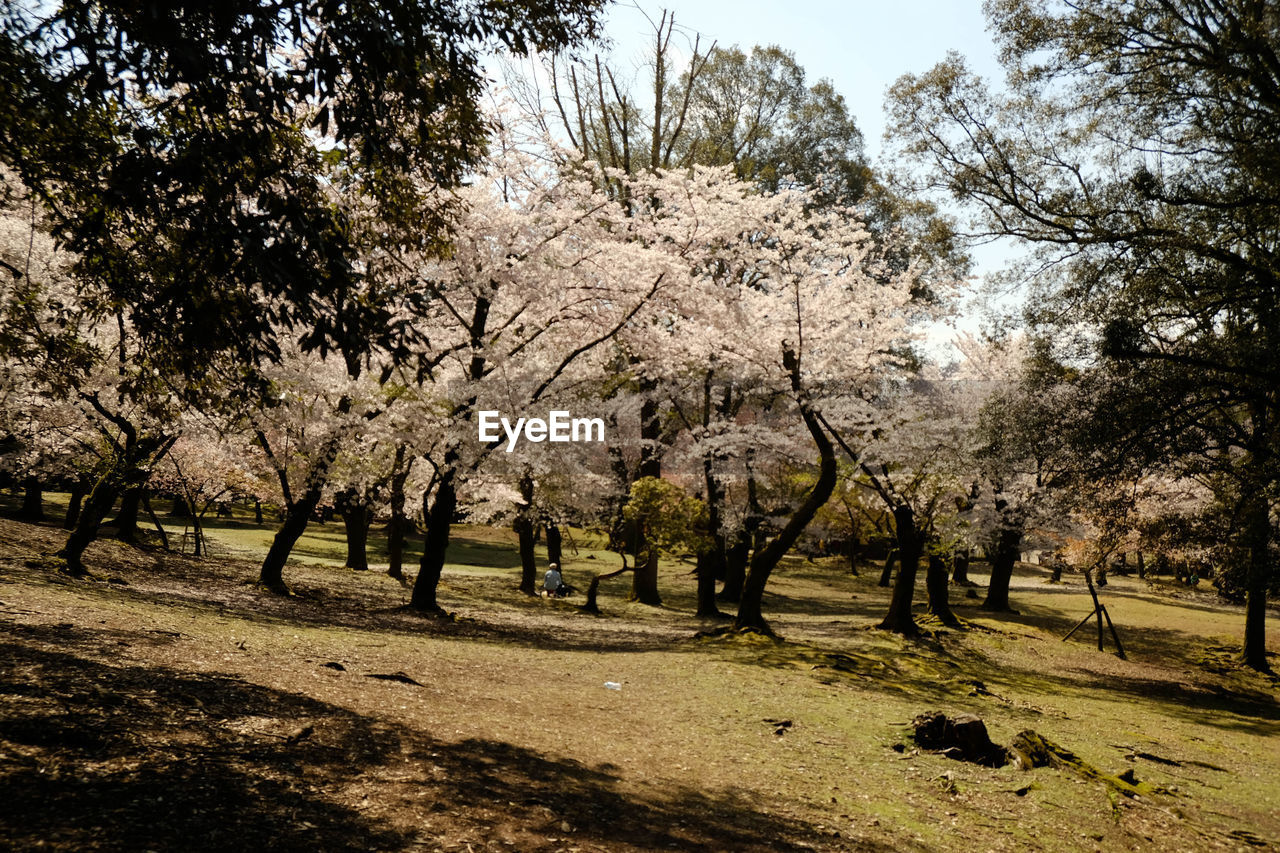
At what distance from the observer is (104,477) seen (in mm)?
13680

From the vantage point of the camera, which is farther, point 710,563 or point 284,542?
point 710,563

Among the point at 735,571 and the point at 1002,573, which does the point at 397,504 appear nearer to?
the point at 735,571

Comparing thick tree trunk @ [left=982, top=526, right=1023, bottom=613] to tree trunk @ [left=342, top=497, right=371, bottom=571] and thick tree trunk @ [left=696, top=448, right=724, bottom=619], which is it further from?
tree trunk @ [left=342, top=497, right=371, bottom=571]

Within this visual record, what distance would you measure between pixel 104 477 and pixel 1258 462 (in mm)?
20577

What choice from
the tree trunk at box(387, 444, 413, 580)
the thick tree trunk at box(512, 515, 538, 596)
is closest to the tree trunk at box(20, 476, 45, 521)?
the tree trunk at box(387, 444, 413, 580)

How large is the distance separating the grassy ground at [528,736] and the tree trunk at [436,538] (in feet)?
2.56

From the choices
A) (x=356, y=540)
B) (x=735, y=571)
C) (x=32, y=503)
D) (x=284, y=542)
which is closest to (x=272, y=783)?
(x=284, y=542)

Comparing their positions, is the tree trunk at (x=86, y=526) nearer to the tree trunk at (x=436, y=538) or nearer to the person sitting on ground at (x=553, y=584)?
the tree trunk at (x=436, y=538)

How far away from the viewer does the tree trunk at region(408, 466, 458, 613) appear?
16.2 m

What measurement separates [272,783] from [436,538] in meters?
11.9

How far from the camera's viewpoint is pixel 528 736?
24.7 ft

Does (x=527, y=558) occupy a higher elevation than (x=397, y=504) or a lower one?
lower
